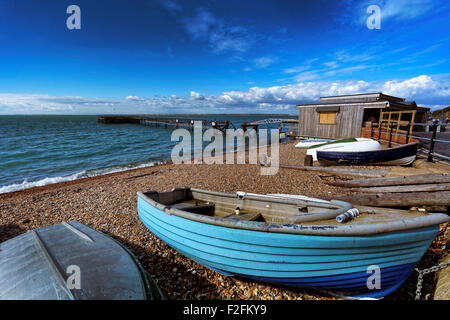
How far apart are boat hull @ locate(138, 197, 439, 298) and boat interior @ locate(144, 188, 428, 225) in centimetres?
32

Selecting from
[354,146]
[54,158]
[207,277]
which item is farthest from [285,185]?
[54,158]

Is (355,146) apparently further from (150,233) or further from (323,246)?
(150,233)

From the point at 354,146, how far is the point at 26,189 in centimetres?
1823

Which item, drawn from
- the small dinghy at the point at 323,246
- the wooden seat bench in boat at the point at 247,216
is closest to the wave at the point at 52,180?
the small dinghy at the point at 323,246

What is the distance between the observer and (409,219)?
295 cm

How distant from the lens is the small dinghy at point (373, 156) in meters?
9.80

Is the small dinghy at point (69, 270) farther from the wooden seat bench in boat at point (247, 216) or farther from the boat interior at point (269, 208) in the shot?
the wooden seat bench in boat at point (247, 216)

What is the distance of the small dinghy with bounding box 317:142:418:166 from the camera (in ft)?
32.1

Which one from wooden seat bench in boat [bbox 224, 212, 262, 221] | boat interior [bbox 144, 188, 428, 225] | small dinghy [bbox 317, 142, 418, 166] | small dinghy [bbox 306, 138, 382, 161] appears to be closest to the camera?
boat interior [bbox 144, 188, 428, 225]

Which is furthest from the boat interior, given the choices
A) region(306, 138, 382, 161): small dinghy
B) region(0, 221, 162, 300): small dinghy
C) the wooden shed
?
the wooden shed

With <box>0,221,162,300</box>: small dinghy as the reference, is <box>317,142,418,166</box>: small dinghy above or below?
above

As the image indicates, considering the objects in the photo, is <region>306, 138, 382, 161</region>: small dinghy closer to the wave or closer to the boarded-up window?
the boarded-up window
